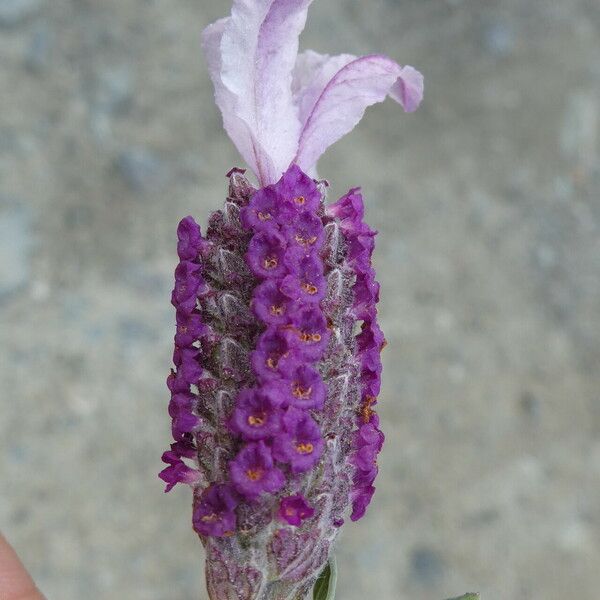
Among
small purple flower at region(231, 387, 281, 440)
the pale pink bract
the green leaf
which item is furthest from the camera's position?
the green leaf

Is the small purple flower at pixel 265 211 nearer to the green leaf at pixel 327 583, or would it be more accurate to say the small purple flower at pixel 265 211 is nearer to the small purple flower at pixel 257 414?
the small purple flower at pixel 257 414

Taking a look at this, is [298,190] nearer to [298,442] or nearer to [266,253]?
[266,253]

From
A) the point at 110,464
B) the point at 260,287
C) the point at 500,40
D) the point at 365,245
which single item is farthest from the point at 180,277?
the point at 500,40

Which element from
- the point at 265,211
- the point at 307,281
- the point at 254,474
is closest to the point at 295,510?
the point at 254,474

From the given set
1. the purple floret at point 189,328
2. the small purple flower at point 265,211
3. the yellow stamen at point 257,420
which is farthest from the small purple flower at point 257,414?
the small purple flower at point 265,211

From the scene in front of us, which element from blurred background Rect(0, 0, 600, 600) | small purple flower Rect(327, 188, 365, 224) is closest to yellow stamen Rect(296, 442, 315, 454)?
small purple flower Rect(327, 188, 365, 224)

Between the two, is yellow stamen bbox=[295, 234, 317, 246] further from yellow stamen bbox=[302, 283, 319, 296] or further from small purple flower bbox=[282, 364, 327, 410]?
small purple flower bbox=[282, 364, 327, 410]
